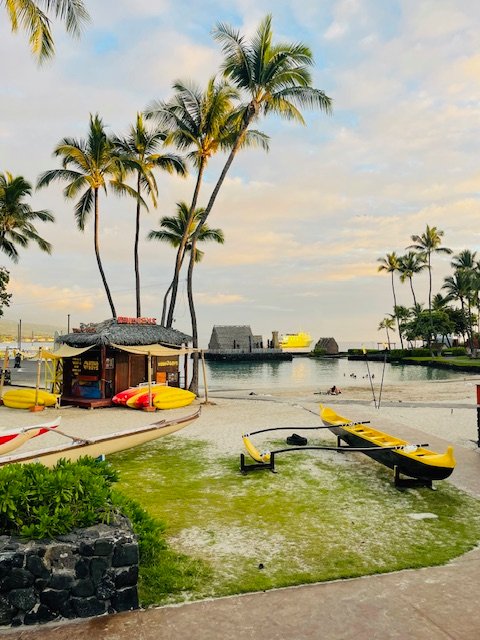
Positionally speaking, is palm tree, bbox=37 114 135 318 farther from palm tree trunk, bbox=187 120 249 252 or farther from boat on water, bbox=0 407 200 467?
boat on water, bbox=0 407 200 467

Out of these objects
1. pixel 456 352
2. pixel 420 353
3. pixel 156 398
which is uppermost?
pixel 456 352

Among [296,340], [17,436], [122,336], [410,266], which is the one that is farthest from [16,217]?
[296,340]

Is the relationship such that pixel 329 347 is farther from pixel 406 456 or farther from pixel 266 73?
pixel 406 456

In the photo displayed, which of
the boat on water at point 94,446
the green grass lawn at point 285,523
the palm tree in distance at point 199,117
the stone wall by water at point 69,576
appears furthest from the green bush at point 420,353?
the stone wall by water at point 69,576

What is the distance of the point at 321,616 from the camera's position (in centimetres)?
417

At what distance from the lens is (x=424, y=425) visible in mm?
14742

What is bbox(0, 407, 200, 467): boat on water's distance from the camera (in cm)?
680

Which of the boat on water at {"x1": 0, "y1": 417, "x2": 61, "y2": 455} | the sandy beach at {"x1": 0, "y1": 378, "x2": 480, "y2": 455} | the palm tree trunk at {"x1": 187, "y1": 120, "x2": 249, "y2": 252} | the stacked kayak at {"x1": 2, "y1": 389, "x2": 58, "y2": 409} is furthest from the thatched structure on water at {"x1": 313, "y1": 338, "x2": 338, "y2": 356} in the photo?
the boat on water at {"x1": 0, "y1": 417, "x2": 61, "y2": 455}

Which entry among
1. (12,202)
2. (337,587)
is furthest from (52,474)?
(12,202)

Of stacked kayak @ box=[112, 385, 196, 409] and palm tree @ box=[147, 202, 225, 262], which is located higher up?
palm tree @ box=[147, 202, 225, 262]

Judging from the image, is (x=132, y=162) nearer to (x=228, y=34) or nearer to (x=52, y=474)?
(x=228, y=34)

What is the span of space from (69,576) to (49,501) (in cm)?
72

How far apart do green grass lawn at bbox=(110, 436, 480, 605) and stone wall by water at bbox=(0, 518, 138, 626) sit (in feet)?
1.45

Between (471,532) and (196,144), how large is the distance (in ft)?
67.9
